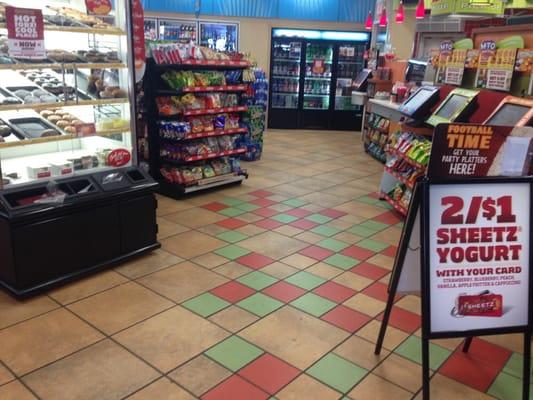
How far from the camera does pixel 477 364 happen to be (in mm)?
2922

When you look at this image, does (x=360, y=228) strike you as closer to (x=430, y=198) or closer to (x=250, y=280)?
(x=250, y=280)

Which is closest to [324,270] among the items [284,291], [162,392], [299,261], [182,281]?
[299,261]

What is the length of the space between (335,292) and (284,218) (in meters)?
1.76

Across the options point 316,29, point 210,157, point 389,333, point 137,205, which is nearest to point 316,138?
point 316,29

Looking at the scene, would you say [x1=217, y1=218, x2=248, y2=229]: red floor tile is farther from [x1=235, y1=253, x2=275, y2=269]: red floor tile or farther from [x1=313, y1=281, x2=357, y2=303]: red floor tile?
[x1=313, y1=281, x2=357, y2=303]: red floor tile

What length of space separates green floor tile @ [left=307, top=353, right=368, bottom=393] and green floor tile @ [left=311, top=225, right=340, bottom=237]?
215 centimetres

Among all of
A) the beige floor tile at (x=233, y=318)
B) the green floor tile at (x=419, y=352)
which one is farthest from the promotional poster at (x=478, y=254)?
the beige floor tile at (x=233, y=318)

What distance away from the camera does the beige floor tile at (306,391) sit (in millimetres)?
2580

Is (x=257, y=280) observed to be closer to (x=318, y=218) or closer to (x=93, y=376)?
(x=93, y=376)

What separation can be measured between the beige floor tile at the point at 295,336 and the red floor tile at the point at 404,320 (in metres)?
0.41

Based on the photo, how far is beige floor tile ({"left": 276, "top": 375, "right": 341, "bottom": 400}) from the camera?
2580 millimetres

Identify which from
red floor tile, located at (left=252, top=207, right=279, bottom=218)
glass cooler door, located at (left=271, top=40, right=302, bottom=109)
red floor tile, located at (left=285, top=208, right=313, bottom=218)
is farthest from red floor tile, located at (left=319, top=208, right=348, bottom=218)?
glass cooler door, located at (left=271, top=40, right=302, bottom=109)

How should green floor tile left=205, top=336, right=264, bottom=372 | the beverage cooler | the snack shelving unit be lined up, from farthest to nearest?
the beverage cooler
the snack shelving unit
green floor tile left=205, top=336, right=264, bottom=372

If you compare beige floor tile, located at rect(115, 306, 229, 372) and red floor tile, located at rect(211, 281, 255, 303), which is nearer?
beige floor tile, located at rect(115, 306, 229, 372)
